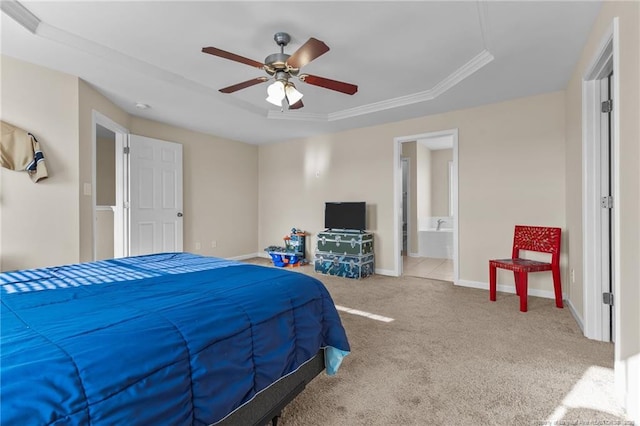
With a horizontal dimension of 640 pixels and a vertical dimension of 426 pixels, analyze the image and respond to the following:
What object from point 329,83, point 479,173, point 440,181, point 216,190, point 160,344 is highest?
point 329,83

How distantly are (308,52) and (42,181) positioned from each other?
280 cm

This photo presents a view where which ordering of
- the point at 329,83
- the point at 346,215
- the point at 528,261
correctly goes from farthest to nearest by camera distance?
the point at 346,215
the point at 528,261
the point at 329,83

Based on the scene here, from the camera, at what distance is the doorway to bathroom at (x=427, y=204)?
6.57 m

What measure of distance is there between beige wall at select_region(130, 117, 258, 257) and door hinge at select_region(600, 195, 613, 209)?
208 inches

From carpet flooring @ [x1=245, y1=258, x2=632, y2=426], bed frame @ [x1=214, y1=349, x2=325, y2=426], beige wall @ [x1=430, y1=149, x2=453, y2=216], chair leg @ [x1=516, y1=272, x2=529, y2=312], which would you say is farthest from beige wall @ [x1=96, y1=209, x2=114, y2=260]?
beige wall @ [x1=430, y1=149, x2=453, y2=216]

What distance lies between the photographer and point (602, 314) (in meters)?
2.40

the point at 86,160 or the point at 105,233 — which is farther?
the point at 105,233

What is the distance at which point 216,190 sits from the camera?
18.6ft

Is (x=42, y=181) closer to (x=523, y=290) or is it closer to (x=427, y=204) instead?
(x=523, y=290)

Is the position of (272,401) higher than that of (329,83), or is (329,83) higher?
(329,83)

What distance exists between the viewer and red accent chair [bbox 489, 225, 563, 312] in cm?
308

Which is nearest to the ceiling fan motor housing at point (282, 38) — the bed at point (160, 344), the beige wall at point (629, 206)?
the bed at point (160, 344)

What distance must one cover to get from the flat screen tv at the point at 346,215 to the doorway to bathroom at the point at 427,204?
1383mm

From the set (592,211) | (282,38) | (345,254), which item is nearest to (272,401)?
(282,38)
